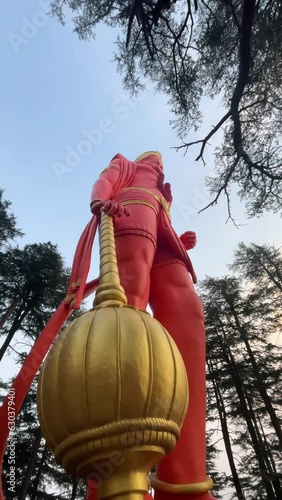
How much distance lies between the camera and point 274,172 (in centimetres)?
531

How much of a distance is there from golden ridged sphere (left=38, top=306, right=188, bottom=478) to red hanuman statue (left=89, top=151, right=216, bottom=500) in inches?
50.7

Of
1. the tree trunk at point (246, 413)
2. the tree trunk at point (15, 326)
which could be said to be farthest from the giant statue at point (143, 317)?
the tree trunk at point (246, 413)

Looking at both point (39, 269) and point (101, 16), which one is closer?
point (101, 16)

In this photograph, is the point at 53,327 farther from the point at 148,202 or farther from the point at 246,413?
the point at 246,413

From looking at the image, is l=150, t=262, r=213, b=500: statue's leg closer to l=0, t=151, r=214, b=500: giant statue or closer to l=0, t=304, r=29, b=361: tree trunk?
l=0, t=151, r=214, b=500: giant statue

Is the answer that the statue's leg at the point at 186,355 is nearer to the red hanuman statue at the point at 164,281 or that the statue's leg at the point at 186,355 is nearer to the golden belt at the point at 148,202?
the red hanuman statue at the point at 164,281

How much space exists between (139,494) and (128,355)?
1.13 ft

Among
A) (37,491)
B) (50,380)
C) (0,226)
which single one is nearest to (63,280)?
(0,226)

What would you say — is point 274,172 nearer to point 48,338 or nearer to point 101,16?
point 101,16

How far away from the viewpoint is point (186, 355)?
2.88 m

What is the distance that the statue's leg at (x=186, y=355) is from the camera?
7.91ft

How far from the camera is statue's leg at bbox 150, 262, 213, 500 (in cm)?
241

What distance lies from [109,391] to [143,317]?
27 centimetres

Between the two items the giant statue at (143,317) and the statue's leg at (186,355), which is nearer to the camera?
the giant statue at (143,317)
